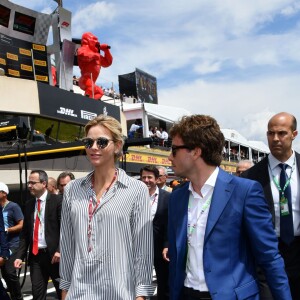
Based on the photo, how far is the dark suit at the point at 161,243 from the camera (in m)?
5.89

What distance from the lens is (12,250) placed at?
24.3 ft

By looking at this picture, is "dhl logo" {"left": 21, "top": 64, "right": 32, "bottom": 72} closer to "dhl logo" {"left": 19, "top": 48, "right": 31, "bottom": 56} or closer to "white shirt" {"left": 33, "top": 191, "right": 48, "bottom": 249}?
"dhl logo" {"left": 19, "top": 48, "right": 31, "bottom": 56}

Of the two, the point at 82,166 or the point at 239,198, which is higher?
the point at 82,166

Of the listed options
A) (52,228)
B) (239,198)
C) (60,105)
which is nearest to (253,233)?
(239,198)

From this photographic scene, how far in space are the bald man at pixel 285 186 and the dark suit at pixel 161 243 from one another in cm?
208

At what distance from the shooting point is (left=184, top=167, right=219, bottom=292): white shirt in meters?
2.66

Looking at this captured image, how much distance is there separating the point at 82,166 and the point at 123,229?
814 inches

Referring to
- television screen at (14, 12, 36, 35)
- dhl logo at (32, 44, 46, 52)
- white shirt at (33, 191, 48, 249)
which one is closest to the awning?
television screen at (14, 12, 36, 35)

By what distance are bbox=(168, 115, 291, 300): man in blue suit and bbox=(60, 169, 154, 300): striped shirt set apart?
25 cm


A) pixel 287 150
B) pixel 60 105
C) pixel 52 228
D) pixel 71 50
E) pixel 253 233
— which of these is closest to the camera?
pixel 253 233

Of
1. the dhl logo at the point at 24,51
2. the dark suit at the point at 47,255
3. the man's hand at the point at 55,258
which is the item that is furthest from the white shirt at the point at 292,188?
the dhl logo at the point at 24,51

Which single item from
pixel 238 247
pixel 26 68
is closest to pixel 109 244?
pixel 238 247

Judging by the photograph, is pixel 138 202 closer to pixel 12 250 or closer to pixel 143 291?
pixel 143 291

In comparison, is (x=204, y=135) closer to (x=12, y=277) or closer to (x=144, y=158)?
(x=12, y=277)
